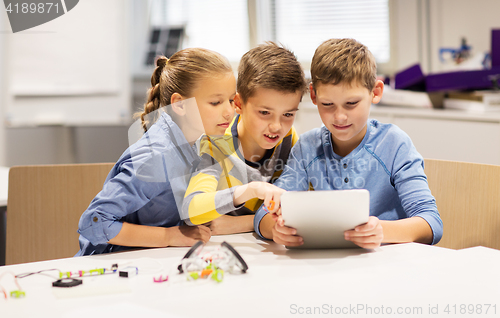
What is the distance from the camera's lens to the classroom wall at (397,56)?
8.66ft

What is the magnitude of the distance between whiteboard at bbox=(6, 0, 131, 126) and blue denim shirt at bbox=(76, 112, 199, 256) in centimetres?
186

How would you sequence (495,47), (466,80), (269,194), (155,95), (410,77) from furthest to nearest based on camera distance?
1. (410,77)
2. (495,47)
3. (466,80)
4. (155,95)
5. (269,194)

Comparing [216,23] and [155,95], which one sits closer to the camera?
[155,95]

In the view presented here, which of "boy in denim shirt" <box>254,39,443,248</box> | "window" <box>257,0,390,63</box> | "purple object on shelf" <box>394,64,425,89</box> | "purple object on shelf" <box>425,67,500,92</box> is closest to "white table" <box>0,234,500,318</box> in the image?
"boy in denim shirt" <box>254,39,443,248</box>

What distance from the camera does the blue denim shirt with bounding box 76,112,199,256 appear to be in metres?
0.94

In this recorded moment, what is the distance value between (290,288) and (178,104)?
0.57 meters

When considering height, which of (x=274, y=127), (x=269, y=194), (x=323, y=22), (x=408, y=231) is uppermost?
(x=323, y=22)

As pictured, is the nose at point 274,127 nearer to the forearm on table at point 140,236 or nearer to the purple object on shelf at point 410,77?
the forearm on table at point 140,236

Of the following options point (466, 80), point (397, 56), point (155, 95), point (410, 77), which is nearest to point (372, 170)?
point (155, 95)

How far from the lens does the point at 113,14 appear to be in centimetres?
278

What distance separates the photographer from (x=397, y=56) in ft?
10.0

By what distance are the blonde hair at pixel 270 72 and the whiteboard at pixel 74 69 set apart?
1811 mm

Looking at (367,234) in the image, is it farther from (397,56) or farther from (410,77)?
(397,56)

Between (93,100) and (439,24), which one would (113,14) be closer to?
A: (93,100)
